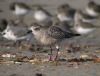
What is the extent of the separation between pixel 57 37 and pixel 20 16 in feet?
35.6

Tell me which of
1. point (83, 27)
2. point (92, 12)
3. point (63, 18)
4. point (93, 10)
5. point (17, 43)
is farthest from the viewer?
point (93, 10)

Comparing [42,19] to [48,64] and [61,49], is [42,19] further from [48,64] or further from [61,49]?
[48,64]

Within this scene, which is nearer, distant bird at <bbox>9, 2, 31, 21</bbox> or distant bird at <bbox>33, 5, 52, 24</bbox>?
A: distant bird at <bbox>33, 5, 52, 24</bbox>

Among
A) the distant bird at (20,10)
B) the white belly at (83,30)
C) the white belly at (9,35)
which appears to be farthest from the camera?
the distant bird at (20,10)

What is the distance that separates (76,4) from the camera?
27.3 metres

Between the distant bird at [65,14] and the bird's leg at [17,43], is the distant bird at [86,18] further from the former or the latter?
the bird's leg at [17,43]

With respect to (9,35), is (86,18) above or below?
above

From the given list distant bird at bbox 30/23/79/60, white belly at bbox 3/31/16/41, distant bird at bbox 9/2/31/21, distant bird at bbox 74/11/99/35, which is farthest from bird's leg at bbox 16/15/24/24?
distant bird at bbox 30/23/79/60

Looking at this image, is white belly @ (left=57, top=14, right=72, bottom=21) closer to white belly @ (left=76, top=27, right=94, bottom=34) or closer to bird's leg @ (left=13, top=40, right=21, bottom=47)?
white belly @ (left=76, top=27, right=94, bottom=34)

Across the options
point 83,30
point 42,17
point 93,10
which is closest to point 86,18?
point 93,10

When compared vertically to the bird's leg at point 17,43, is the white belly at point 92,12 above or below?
above

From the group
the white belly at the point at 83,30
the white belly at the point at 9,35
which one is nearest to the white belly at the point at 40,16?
the white belly at the point at 83,30

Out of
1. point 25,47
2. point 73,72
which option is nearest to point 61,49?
point 25,47

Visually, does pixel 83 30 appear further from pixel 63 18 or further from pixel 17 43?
pixel 17 43
